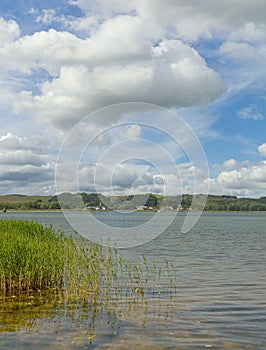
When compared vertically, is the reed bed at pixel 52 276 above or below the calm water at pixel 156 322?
above

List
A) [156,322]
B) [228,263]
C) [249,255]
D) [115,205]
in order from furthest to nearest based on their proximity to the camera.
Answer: [115,205]
[249,255]
[228,263]
[156,322]

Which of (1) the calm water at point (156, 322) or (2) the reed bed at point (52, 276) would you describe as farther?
(2) the reed bed at point (52, 276)

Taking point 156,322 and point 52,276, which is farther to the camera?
point 52,276

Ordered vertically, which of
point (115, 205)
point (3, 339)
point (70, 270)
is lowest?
point (3, 339)

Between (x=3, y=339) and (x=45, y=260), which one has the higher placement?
(x=45, y=260)

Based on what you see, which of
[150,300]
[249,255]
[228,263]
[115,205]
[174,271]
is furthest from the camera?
[115,205]

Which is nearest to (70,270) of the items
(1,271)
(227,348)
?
(1,271)

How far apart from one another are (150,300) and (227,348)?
20.0 feet

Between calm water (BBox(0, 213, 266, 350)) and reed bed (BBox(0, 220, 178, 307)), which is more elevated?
reed bed (BBox(0, 220, 178, 307))

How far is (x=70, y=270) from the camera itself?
57.9 ft

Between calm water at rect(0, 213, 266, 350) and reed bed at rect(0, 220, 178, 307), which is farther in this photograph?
reed bed at rect(0, 220, 178, 307)

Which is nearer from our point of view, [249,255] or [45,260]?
[45,260]

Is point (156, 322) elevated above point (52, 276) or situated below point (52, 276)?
below

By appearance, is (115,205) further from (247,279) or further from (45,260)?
(45,260)
